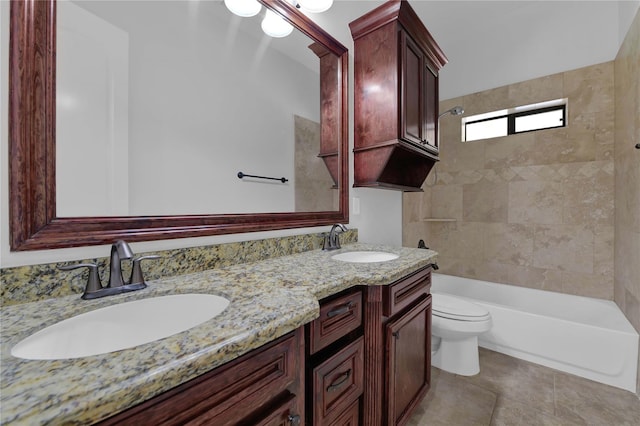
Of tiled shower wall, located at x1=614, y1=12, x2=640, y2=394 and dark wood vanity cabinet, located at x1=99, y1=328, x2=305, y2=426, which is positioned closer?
dark wood vanity cabinet, located at x1=99, y1=328, x2=305, y2=426

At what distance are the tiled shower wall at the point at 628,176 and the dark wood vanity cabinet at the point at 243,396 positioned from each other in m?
2.27

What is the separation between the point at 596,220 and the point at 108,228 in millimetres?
3290

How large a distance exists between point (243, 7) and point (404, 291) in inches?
57.7

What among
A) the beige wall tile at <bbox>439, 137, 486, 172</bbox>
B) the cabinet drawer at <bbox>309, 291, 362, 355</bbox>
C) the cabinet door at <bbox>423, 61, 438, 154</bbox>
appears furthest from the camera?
the beige wall tile at <bbox>439, 137, 486, 172</bbox>

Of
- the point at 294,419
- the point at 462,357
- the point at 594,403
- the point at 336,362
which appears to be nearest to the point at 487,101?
the point at 462,357

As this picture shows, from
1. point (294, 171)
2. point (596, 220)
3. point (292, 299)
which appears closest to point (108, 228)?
point (292, 299)

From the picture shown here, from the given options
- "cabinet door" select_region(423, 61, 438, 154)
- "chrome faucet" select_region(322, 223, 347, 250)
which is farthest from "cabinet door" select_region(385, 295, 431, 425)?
"cabinet door" select_region(423, 61, 438, 154)

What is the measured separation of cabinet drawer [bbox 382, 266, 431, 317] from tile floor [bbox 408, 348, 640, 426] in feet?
2.37

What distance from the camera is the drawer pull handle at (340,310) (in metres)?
0.89

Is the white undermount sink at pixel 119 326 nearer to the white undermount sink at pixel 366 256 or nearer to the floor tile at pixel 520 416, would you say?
the white undermount sink at pixel 366 256

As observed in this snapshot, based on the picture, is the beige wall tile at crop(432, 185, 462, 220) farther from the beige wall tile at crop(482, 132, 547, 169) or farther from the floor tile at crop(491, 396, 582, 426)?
the floor tile at crop(491, 396, 582, 426)

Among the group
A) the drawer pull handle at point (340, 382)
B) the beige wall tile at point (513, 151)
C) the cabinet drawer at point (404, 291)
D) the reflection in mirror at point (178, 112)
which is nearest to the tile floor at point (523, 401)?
the cabinet drawer at point (404, 291)

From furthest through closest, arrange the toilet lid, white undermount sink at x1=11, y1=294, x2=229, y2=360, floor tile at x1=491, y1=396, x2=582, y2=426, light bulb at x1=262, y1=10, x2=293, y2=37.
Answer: the toilet lid
floor tile at x1=491, y1=396, x2=582, y2=426
light bulb at x1=262, y1=10, x2=293, y2=37
white undermount sink at x1=11, y1=294, x2=229, y2=360

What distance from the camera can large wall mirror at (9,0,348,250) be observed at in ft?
2.38
